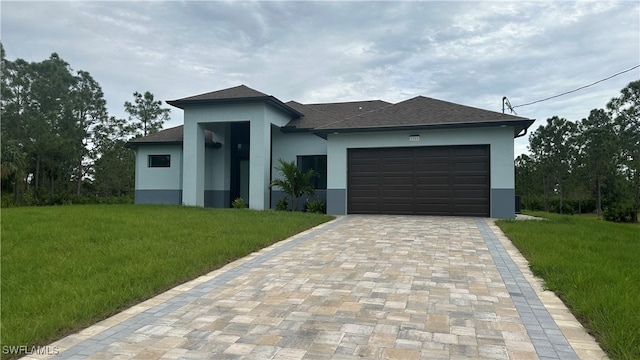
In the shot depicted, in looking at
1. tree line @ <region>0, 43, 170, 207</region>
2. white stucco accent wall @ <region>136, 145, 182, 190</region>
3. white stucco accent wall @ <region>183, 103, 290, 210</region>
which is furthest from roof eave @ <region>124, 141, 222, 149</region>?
tree line @ <region>0, 43, 170, 207</region>

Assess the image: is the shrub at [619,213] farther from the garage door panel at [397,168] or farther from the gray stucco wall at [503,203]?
the garage door panel at [397,168]

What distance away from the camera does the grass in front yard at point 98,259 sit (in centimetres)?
401

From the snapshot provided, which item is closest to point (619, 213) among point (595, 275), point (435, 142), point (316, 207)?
point (435, 142)

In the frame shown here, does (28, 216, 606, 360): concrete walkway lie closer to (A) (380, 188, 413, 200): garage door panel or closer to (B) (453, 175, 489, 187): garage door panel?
(B) (453, 175, 489, 187): garage door panel

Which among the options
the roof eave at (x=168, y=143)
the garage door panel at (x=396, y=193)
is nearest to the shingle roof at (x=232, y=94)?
the roof eave at (x=168, y=143)

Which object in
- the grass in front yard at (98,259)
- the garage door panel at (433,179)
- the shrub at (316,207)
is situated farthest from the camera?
the shrub at (316,207)

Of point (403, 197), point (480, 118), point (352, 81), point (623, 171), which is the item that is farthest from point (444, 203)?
point (623, 171)

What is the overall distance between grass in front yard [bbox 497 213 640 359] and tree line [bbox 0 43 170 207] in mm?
25201

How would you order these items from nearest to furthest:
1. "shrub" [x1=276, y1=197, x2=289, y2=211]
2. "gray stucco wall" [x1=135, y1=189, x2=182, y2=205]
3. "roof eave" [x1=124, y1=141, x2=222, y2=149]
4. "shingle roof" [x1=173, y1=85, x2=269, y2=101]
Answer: "shingle roof" [x1=173, y1=85, x2=269, y2=101]
"shrub" [x1=276, y1=197, x2=289, y2=211]
"roof eave" [x1=124, y1=141, x2=222, y2=149]
"gray stucco wall" [x1=135, y1=189, x2=182, y2=205]

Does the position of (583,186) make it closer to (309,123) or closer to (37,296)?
(309,123)

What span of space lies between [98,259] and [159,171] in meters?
13.7

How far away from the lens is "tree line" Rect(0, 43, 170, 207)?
2548 centimetres

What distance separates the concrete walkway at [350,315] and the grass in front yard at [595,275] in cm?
18

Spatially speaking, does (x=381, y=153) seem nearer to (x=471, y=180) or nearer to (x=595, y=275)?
(x=471, y=180)
